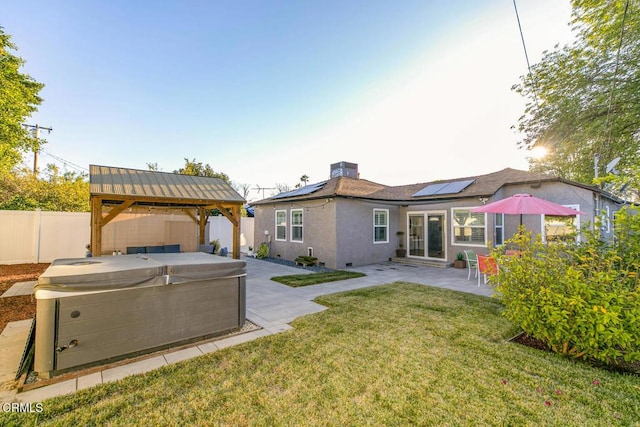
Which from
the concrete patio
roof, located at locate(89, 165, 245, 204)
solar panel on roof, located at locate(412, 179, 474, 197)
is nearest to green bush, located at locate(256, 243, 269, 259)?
the concrete patio

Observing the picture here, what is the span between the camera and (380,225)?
42.1 feet

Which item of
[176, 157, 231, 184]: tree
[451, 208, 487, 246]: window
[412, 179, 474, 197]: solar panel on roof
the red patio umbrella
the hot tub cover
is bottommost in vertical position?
the hot tub cover

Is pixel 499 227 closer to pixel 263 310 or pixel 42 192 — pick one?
pixel 263 310

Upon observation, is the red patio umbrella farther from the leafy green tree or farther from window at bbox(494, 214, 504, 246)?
the leafy green tree

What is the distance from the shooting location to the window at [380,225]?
12617mm

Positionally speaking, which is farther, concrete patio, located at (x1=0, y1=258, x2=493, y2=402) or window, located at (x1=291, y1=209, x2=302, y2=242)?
window, located at (x1=291, y1=209, x2=302, y2=242)

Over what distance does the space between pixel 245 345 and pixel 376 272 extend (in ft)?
23.7

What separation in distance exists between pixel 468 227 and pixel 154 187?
37.8 feet

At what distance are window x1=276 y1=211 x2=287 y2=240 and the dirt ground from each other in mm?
9120

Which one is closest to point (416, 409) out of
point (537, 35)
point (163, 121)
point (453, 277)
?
point (453, 277)

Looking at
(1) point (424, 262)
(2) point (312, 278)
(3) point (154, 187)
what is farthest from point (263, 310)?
(1) point (424, 262)

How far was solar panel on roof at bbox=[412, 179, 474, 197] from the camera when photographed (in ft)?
38.5

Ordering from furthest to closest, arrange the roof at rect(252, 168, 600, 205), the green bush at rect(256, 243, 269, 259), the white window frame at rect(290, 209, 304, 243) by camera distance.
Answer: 1. the green bush at rect(256, 243, 269, 259)
2. the white window frame at rect(290, 209, 304, 243)
3. the roof at rect(252, 168, 600, 205)

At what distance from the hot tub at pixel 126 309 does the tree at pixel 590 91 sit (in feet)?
39.7
